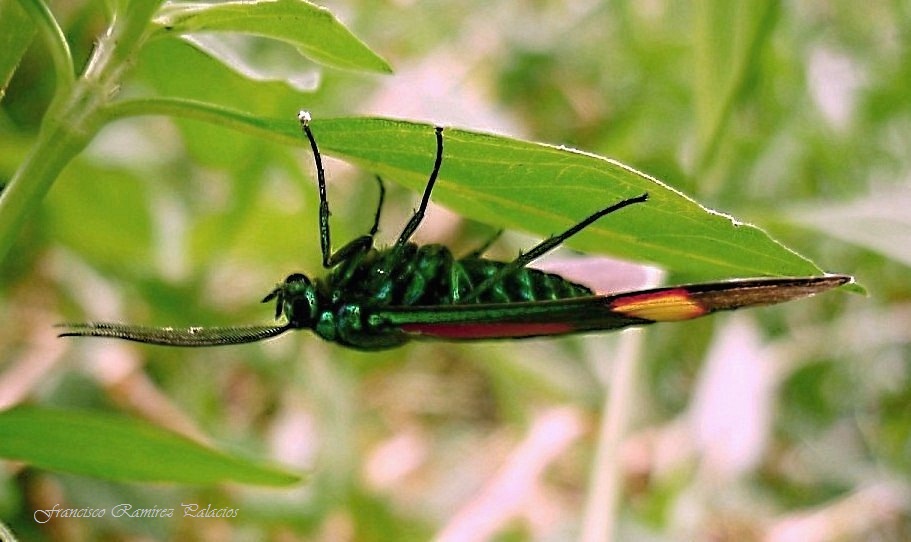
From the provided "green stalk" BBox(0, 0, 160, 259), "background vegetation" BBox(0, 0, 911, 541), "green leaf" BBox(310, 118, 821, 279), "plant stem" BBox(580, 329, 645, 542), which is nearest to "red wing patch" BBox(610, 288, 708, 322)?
"green leaf" BBox(310, 118, 821, 279)

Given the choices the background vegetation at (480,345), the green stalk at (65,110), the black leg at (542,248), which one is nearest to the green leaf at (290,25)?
the green stalk at (65,110)

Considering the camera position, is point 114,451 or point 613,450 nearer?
point 114,451

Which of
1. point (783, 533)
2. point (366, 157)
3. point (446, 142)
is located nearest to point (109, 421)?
point (366, 157)

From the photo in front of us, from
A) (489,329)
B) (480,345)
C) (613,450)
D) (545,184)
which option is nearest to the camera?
(545,184)

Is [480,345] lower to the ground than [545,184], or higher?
higher

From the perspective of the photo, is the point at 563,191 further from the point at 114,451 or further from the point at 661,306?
the point at 114,451

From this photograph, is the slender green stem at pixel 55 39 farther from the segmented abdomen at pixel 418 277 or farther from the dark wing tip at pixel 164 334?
the segmented abdomen at pixel 418 277

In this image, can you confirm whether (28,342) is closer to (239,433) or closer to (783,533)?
(239,433)

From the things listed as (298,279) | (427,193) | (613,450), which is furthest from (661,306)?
(613,450)
